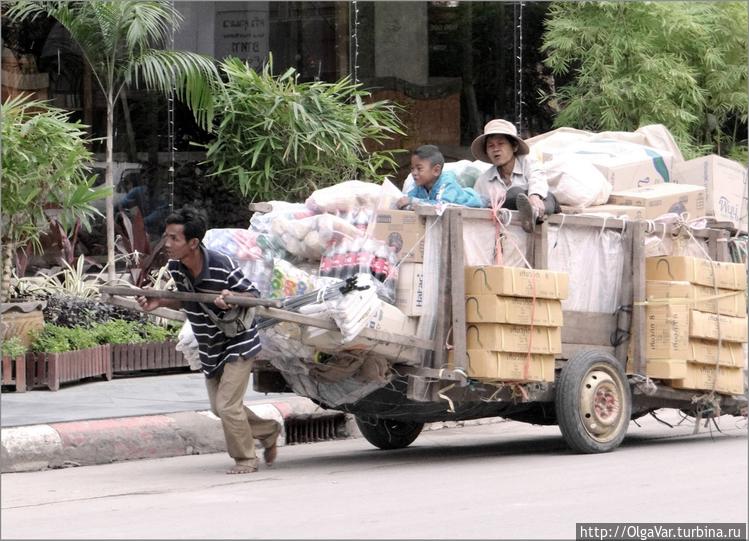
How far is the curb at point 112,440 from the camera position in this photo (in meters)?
9.01

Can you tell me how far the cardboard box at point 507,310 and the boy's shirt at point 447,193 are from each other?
676 millimetres

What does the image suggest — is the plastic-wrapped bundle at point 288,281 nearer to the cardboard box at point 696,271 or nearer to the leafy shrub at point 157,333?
the cardboard box at point 696,271

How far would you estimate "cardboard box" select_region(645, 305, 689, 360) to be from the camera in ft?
30.4

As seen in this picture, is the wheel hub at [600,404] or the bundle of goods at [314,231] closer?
the bundle of goods at [314,231]

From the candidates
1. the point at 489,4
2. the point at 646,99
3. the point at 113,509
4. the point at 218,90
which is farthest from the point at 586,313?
the point at 489,4

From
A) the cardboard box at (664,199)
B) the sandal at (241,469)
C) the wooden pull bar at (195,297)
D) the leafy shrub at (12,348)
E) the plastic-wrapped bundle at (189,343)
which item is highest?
the cardboard box at (664,199)

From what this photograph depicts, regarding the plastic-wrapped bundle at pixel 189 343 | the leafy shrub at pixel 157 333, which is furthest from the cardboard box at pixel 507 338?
the leafy shrub at pixel 157 333

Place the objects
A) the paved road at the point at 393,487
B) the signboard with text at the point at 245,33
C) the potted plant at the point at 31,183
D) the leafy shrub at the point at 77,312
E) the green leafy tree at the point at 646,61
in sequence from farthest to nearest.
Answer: the green leafy tree at the point at 646,61
the signboard with text at the point at 245,33
the leafy shrub at the point at 77,312
the potted plant at the point at 31,183
the paved road at the point at 393,487

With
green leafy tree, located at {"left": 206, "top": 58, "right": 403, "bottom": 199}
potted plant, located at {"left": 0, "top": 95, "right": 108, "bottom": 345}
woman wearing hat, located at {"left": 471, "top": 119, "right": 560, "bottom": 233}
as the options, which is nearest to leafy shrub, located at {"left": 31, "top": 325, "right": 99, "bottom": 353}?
potted plant, located at {"left": 0, "top": 95, "right": 108, "bottom": 345}

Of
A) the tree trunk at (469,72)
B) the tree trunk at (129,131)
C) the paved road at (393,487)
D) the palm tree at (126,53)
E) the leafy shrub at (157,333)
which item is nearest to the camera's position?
the paved road at (393,487)

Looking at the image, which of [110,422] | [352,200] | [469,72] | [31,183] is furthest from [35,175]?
[469,72]

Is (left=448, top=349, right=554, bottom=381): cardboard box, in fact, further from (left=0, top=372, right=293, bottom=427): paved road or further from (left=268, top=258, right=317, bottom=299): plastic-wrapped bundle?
(left=0, top=372, right=293, bottom=427): paved road

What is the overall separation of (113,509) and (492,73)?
34.0ft

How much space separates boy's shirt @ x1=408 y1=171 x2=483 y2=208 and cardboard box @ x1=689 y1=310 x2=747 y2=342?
5.76 feet
